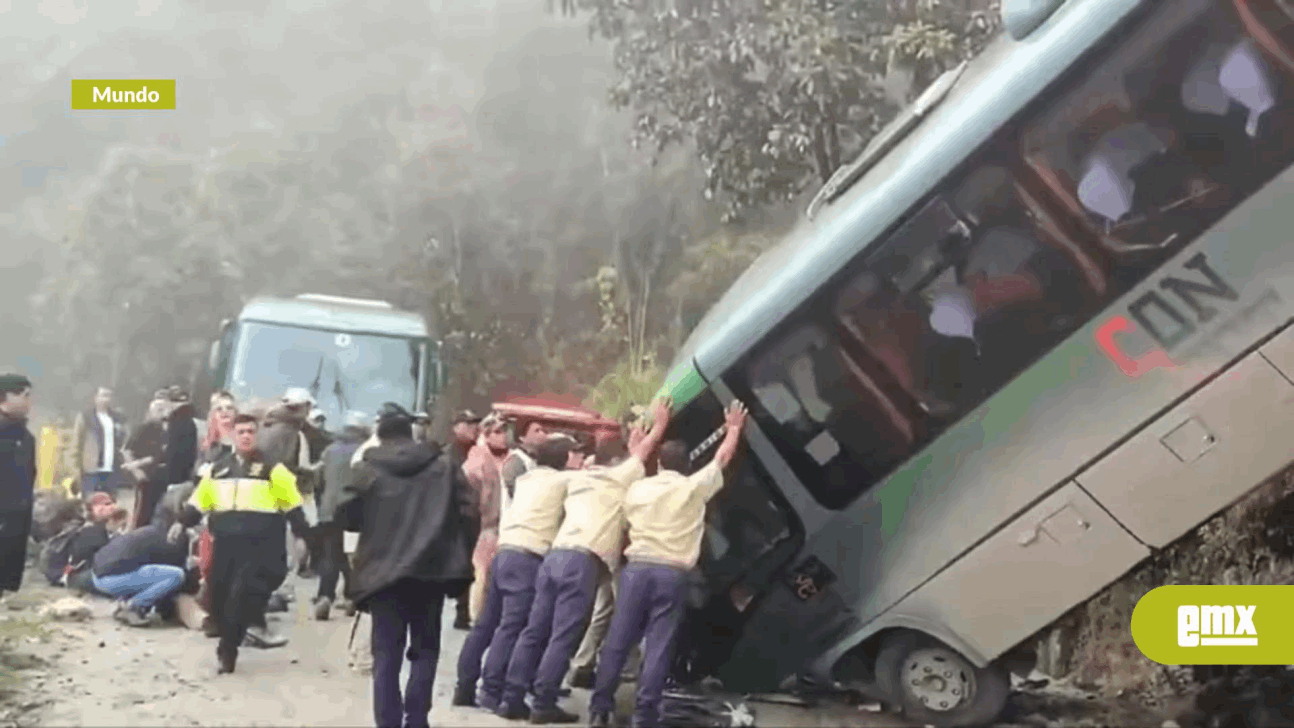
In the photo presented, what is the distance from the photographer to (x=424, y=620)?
470cm

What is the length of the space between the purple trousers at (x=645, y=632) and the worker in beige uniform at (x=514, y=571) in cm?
34

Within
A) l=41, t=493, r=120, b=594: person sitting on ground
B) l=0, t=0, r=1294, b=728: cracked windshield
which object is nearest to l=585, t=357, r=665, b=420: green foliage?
l=0, t=0, r=1294, b=728: cracked windshield

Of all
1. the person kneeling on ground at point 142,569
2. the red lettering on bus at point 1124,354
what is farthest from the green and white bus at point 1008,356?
the person kneeling on ground at point 142,569

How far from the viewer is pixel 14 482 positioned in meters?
5.48

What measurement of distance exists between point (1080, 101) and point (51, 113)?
4.17 metres

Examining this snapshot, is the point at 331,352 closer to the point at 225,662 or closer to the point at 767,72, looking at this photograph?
the point at 225,662

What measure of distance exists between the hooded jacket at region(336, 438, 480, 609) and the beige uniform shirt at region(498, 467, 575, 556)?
20.1 inches

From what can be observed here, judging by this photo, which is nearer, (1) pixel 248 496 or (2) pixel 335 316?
(1) pixel 248 496

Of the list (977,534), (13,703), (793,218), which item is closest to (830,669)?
(977,534)

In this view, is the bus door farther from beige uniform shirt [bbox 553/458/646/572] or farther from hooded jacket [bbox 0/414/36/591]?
hooded jacket [bbox 0/414/36/591]

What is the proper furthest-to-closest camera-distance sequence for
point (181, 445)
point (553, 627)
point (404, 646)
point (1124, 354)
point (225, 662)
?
point (181, 445) → point (225, 662) → point (553, 627) → point (1124, 354) → point (404, 646)

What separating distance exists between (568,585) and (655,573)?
344mm

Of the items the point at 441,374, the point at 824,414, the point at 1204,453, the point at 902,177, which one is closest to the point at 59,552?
the point at 441,374

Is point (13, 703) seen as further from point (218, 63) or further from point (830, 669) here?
point (830, 669)
